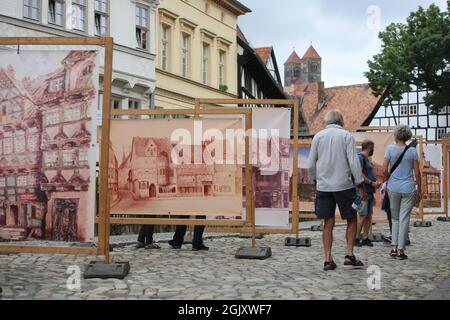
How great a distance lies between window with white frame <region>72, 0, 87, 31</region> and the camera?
24.2 m

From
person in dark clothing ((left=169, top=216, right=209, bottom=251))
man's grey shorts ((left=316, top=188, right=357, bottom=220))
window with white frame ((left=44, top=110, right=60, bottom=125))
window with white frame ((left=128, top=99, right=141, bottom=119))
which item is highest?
window with white frame ((left=128, top=99, right=141, bottom=119))

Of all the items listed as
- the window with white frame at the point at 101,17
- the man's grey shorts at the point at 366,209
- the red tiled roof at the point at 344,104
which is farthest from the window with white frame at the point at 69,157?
the red tiled roof at the point at 344,104

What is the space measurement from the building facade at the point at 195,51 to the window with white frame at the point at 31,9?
25.4ft

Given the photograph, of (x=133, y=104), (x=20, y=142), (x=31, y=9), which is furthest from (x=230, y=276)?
(x=133, y=104)

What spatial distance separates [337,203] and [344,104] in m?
68.3

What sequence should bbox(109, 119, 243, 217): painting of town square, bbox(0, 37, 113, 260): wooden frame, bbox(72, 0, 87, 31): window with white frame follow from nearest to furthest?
bbox(0, 37, 113, 260): wooden frame < bbox(109, 119, 243, 217): painting of town square < bbox(72, 0, 87, 31): window with white frame

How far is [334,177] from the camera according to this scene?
8.30 metres

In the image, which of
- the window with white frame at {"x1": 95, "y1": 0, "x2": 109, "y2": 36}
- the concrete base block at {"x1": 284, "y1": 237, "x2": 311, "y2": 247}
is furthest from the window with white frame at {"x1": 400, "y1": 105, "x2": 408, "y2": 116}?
the concrete base block at {"x1": 284, "y1": 237, "x2": 311, "y2": 247}

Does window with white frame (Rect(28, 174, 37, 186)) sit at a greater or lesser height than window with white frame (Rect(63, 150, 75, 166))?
lesser

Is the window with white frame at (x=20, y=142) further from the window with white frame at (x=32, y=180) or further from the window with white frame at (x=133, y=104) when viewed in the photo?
the window with white frame at (x=133, y=104)

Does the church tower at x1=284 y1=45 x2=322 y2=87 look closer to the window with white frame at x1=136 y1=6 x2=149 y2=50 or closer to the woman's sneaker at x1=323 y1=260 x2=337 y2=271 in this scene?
the window with white frame at x1=136 y1=6 x2=149 y2=50

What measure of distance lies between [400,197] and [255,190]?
246cm

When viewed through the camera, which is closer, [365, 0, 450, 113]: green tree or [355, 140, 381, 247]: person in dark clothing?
[355, 140, 381, 247]: person in dark clothing

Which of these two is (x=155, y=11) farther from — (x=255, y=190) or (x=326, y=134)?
(x=326, y=134)
